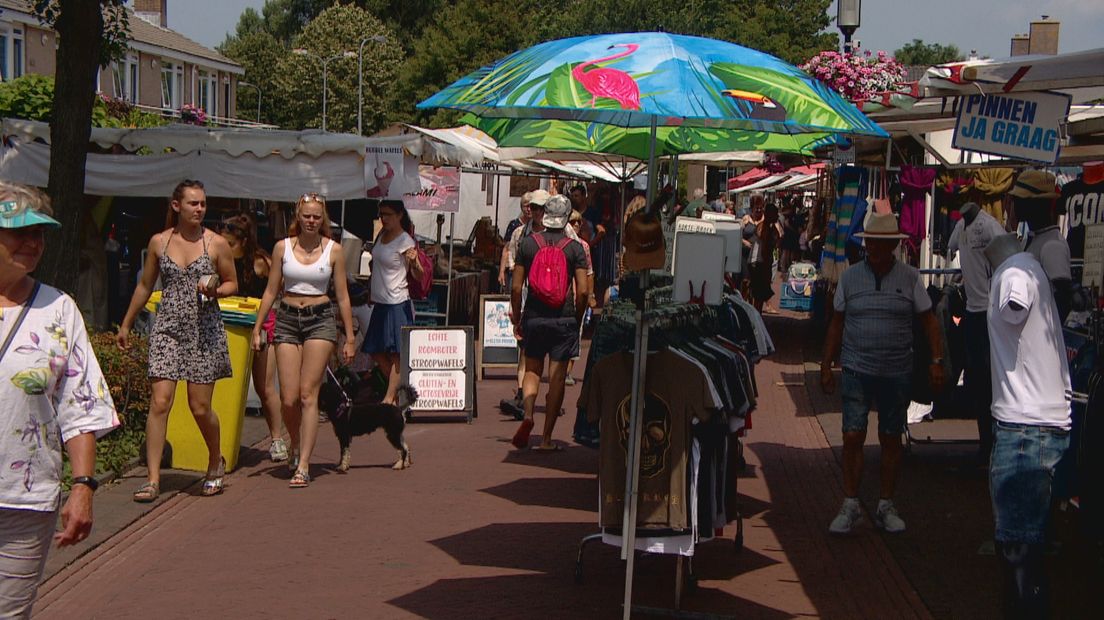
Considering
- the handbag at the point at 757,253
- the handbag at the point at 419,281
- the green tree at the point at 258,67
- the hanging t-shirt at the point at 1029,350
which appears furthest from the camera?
the green tree at the point at 258,67

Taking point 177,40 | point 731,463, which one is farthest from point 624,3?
point 731,463

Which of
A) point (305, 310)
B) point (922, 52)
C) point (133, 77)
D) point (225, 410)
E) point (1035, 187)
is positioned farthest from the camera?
point (922, 52)

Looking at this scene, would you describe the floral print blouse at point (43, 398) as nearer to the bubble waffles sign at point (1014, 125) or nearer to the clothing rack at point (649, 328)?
the clothing rack at point (649, 328)

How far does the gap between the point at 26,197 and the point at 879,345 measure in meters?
5.16

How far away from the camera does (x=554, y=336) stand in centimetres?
1022

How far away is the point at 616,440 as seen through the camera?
6270mm

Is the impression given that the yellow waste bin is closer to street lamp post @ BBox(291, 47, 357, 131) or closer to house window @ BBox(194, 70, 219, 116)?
street lamp post @ BBox(291, 47, 357, 131)

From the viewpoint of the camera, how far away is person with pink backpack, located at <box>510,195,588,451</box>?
33.0ft

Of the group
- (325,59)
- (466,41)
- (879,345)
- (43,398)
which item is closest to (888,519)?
(879,345)

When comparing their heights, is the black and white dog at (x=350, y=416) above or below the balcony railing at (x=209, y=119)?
below

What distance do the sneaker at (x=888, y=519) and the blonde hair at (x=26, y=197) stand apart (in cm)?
554

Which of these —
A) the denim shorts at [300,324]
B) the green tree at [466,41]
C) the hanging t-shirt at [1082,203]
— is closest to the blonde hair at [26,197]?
the denim shorts at [300,324]

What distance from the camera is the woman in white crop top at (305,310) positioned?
8.95 meters

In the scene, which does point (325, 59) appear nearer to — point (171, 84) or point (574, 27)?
point (171, 84)
